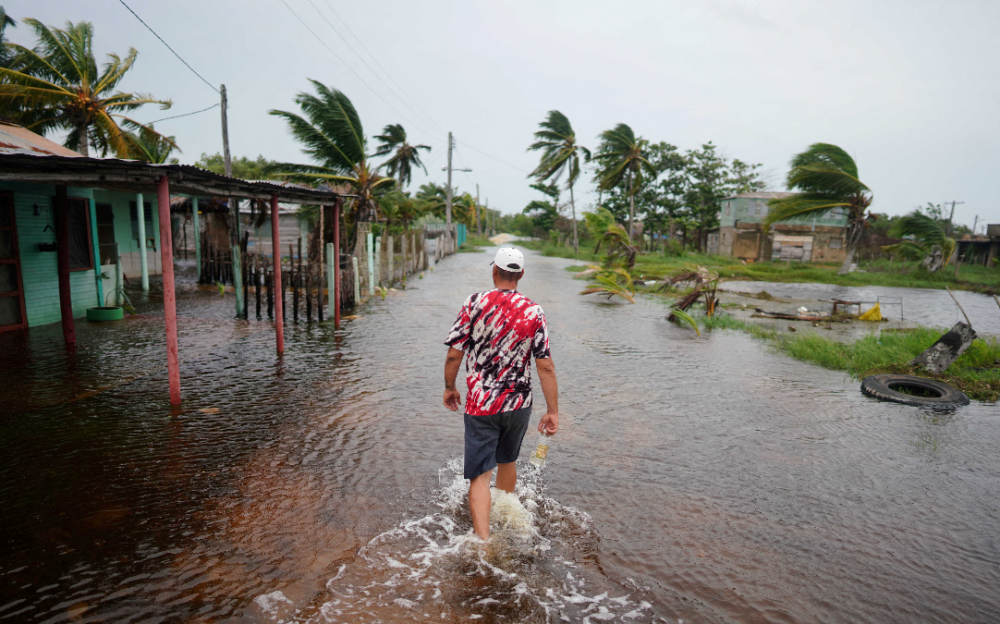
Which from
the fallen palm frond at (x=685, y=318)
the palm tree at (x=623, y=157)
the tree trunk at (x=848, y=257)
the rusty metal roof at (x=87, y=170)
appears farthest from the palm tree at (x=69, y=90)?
the tree trunk at (x=848, y=257)

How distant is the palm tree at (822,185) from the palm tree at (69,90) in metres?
22.3

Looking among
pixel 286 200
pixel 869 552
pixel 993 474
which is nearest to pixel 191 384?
pixel 286 200

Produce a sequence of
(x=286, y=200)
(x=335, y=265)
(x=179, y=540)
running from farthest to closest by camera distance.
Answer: (x=335, y=265), (x=286, y=200), (x=179, y=540)

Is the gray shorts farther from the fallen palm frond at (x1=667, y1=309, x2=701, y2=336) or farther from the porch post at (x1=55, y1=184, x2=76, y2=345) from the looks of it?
the fallen palm frond at (x1=667, y1=309, x2=701, y2=336)

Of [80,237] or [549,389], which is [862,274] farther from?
[80,237]

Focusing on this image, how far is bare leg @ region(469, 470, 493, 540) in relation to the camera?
3189 millimetres

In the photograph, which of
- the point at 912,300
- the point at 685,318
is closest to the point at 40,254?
the point at 685,318

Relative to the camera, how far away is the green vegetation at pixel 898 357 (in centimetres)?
717

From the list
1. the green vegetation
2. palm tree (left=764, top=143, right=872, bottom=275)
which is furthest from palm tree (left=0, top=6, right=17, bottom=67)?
palm tree (left=764, top=143, right=872, bottom=275)

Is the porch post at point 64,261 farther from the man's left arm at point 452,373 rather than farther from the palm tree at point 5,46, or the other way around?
the palm tree at point 5,46

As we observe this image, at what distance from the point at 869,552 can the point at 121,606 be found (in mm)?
4107

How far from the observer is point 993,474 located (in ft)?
14.9

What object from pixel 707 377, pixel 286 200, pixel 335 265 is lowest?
pixel 707 377

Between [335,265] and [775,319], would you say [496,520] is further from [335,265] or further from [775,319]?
[775,319]
